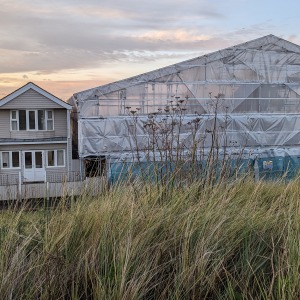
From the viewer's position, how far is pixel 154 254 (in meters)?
3.18

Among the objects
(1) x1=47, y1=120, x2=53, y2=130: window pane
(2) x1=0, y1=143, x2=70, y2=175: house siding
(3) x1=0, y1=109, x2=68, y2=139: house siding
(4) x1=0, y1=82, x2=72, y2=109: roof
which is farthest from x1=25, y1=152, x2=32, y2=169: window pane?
(4) x1=0, y1=82, x2=72, y2=109: roof

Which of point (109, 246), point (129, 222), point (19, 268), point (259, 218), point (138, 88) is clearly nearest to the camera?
point (19, 268)

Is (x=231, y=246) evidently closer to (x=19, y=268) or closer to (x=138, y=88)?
(x=19, y=268)

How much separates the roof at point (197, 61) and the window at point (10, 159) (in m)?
7.11

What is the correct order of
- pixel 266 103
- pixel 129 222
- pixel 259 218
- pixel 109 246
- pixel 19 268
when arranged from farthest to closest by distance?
pixel 266 103 < pixel 259 218 < pixel 129 222 < pixel 109 246 < pixel 19 268

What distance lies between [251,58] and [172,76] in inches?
214

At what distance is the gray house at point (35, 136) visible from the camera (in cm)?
3050

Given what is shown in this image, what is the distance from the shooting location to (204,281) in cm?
293

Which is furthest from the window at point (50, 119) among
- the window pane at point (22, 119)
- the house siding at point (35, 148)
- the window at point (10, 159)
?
the window at point (10, 159)

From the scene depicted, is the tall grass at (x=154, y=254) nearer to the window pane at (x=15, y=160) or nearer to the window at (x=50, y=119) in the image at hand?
the window at (x=50, y=119)

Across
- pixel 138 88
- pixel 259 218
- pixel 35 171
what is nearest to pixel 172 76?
pixel 138 88

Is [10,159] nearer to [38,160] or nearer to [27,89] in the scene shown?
[38,160]

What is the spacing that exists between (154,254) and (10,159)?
2946cm

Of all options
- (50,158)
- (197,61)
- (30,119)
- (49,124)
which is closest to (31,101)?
(30,119)
